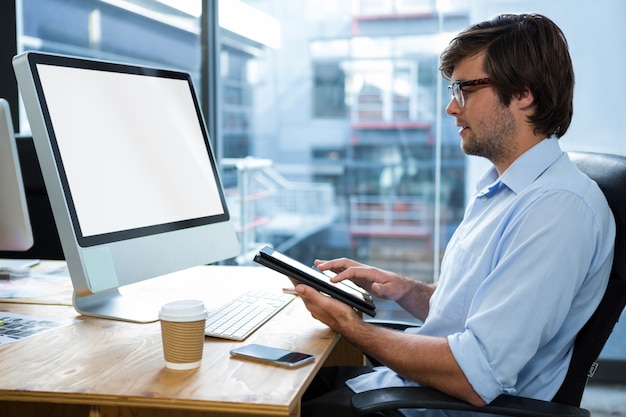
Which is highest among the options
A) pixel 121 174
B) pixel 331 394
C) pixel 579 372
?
pixel 121 174

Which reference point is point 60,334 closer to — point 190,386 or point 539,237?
point 190,386

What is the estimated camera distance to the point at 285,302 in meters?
1.67

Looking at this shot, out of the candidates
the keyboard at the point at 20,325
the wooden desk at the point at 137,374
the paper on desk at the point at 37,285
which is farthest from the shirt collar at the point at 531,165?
the paper on desk at the point at 37,285

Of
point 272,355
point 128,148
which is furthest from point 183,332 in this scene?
point 128,148

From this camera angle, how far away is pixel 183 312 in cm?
111

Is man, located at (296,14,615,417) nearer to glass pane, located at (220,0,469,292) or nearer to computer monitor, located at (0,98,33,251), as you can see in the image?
computer monitor, located at (0,98,33,251)

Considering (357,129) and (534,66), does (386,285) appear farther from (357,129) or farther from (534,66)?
(357,129)

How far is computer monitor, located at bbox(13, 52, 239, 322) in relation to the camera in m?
1.37

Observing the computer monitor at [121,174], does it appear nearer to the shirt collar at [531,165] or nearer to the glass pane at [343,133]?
the shirt collar at [531,165]

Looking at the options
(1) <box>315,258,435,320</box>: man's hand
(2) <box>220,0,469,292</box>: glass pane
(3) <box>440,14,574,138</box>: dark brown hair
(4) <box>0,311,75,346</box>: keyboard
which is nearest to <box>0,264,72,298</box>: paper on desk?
(4) <box>0,311,75,346</box>: keyboard

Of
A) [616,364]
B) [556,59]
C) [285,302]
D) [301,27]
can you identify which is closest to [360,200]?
[301,27]

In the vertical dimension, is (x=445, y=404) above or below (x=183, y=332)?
below

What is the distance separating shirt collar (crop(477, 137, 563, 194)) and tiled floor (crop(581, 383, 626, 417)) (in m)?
1.76

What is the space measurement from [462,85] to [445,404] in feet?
2.28
